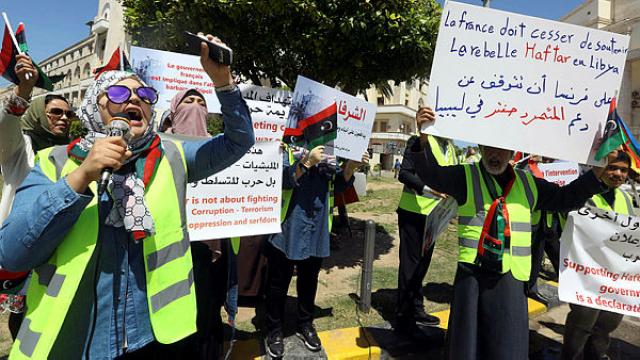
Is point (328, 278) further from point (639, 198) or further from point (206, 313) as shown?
point (639, 198)

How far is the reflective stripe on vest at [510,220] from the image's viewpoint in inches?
86.2

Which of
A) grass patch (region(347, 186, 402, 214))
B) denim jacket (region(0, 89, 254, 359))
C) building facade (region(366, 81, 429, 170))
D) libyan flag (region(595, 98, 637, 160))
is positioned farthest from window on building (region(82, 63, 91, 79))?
libyan flag (region(595, 98, 637, 160))

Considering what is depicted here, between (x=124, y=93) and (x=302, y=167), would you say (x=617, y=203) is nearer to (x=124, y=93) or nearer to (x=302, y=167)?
(x=302, y=167)

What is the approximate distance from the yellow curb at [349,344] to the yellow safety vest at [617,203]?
6.90ft

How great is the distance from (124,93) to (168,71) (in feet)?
8.48

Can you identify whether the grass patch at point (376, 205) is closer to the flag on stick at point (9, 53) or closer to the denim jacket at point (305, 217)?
the denim jacket at point (305, 217)

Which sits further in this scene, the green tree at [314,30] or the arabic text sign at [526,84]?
the green tree at [314,30]

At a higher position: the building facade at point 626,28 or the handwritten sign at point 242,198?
the building facade at point 626,28

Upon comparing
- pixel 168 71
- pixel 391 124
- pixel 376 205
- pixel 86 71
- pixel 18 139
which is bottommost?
pixel 376 205

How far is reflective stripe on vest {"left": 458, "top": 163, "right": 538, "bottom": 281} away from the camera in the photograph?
2.19 meters

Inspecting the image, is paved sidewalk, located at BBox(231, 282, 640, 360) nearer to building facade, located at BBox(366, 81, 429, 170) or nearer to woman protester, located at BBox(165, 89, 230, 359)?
woman protester, located at BBox(165, 89, 230, 359)

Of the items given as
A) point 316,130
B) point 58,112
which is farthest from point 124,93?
point 316,130

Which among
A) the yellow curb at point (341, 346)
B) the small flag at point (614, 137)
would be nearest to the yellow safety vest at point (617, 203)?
the small flag at point (614, 137)

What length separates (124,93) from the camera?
1.36 metres
